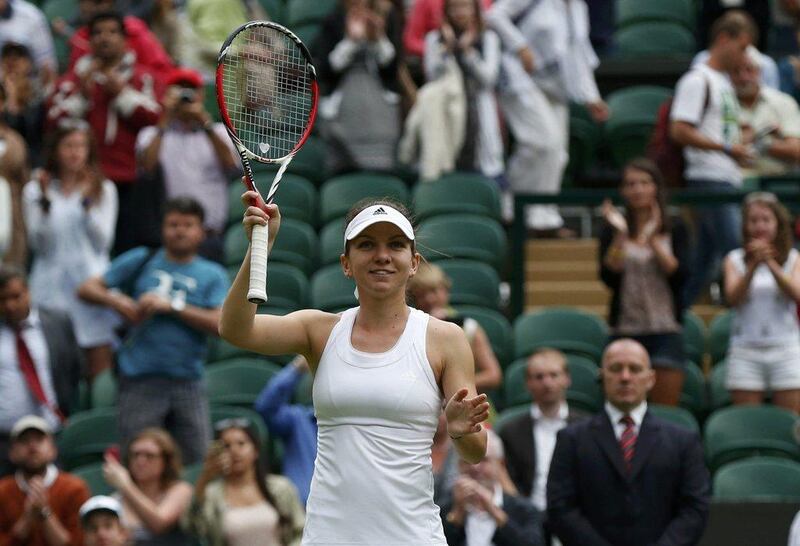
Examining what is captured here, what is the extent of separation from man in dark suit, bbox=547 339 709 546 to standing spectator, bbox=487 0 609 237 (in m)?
4.46

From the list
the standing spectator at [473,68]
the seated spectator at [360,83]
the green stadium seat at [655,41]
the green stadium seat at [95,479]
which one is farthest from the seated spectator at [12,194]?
the green stadium seat at [655,41]

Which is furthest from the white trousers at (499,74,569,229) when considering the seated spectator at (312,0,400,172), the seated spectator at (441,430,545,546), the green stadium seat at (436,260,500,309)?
the seated spectator at (441,430,545,546)

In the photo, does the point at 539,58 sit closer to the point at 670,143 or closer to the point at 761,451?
the point at 670,143

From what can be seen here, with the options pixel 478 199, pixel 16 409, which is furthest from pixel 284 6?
pixel 16 409

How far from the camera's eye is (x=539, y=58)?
1255cm

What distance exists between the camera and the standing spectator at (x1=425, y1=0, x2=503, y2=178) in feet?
39.0

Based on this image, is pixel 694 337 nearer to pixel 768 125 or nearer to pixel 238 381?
pixel 768 125

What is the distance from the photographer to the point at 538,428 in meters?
8.71

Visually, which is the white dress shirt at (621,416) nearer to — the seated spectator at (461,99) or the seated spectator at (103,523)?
the seated spectator at (103,523)

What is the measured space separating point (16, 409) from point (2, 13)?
14.0 ft

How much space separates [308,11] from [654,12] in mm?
2721

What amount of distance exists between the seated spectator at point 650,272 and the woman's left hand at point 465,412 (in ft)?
16.4

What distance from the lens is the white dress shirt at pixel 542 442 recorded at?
8.53 meters

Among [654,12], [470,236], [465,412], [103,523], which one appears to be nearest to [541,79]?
[470,236]
